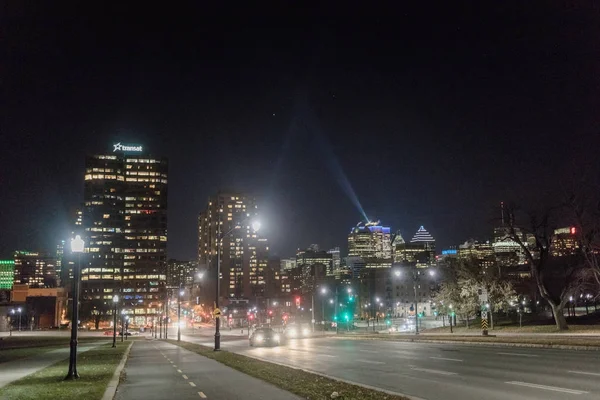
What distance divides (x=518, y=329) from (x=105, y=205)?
158 m

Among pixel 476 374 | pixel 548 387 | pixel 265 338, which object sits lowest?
pixel 265 338

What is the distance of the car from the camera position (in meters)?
49.1

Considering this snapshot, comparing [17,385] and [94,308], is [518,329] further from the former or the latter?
[94,308]

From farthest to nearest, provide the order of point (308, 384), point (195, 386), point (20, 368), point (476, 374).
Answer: point (20, 368), point (476, 374), point (195, 386), point (308, 384)

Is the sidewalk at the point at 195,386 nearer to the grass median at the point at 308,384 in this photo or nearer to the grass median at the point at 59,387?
the grass median at the point at 308,384

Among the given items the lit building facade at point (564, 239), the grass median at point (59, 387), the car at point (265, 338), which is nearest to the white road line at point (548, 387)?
the grass median at point (59, 387)

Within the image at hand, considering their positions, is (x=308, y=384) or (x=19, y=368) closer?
(x=308, y=384)

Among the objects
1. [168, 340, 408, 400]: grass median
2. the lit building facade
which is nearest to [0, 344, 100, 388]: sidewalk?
[168, 340, 408, 400]: grass median

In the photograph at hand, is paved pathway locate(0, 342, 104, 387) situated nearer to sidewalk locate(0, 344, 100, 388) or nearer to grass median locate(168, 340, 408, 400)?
sidewalk locate(0, 344, 100, 388)

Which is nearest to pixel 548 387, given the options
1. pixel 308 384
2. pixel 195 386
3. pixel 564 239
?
pixel 308 384

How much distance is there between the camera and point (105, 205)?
618 feet

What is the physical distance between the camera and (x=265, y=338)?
49438mm

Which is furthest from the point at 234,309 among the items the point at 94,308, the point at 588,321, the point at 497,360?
the point at 497,360

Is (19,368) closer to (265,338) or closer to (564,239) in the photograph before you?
(265,338)
